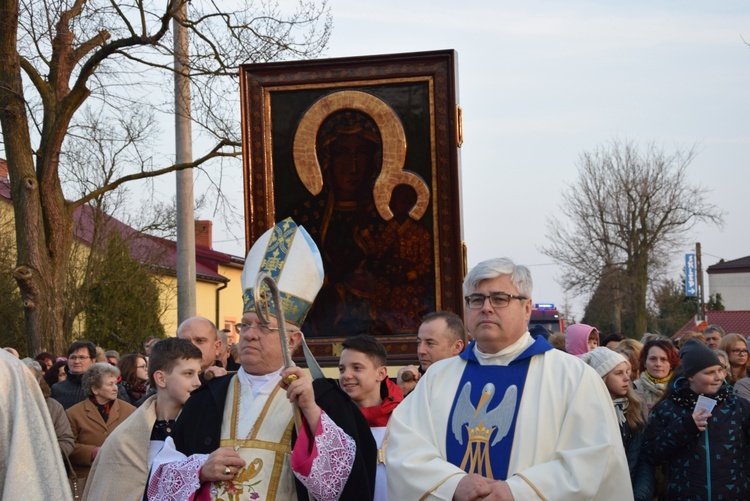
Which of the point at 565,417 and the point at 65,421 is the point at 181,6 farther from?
the point at 565,417

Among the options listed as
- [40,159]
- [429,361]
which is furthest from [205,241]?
[429,361]

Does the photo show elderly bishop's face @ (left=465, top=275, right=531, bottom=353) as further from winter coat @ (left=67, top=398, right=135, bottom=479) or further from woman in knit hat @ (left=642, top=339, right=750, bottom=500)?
winter coat @ (left=67, top=398, right=135, bottom=479)

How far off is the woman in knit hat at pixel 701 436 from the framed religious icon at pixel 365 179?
3487mm

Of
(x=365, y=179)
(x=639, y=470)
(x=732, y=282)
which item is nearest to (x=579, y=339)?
(x=365, y=179)

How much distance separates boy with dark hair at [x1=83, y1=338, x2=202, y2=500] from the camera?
18.9 ft

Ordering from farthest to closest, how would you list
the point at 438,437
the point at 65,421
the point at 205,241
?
the point at 205,241 < the point at 65,421 < the point at 438,437

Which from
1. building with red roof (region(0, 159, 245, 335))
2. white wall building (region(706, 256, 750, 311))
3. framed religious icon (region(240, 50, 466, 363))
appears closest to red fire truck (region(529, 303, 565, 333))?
building with red roof (region(0, 159, 245, 335))

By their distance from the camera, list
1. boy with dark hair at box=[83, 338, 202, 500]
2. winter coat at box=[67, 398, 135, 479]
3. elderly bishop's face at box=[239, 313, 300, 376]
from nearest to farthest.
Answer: elderly bishop's face at box=[239, 313, 300, 376]
boy with dark hair at box=[83, 338, 202, 500]
winter coat at box=[67, 398, 135, 479]

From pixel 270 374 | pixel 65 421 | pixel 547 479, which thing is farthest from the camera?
pixel 65 421

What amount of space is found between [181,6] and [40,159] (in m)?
2.92

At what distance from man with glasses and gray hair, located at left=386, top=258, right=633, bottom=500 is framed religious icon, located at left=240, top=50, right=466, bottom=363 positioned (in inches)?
193

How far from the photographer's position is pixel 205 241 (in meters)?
50.6

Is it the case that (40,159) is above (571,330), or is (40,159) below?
above

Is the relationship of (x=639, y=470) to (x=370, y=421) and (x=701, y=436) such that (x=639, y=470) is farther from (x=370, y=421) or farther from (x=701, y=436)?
(x=370, y=421)
